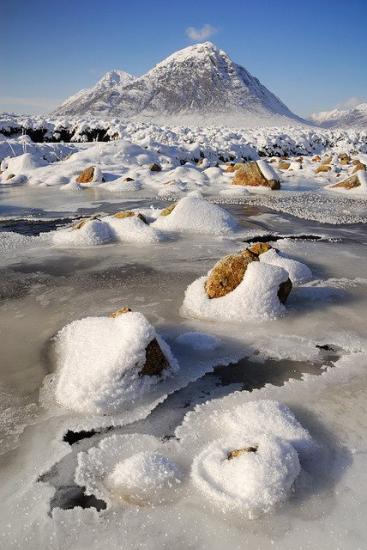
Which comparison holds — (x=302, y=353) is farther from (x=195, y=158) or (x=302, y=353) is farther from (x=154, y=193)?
(x=195, y=158)

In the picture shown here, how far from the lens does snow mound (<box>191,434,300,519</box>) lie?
5.20 ft

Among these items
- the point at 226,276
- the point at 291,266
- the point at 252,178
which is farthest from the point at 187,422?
the point at 252,178

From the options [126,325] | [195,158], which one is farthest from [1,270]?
[195,158]

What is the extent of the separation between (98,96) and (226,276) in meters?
76.8

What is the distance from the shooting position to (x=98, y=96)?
7244 cm

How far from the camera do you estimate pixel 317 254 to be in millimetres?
5055

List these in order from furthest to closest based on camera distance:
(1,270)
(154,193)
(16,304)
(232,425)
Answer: (154,193), (1,270), (16,304), (232,425)

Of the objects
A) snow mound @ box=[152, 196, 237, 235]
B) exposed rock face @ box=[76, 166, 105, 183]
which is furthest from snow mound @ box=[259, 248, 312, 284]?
exposed rock face @ box=[76, 166, 105, 183]

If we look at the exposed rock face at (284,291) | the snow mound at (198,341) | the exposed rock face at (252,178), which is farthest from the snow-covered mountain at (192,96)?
the snow mound at (198,341)

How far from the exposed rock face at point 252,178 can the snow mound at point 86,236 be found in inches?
238

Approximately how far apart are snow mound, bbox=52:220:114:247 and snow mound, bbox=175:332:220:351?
2.86 metres

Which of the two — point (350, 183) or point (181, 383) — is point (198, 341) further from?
point (350, 183)

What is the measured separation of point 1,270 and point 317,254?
11.6 ft

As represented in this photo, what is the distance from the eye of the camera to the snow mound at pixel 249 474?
159 centimetres
